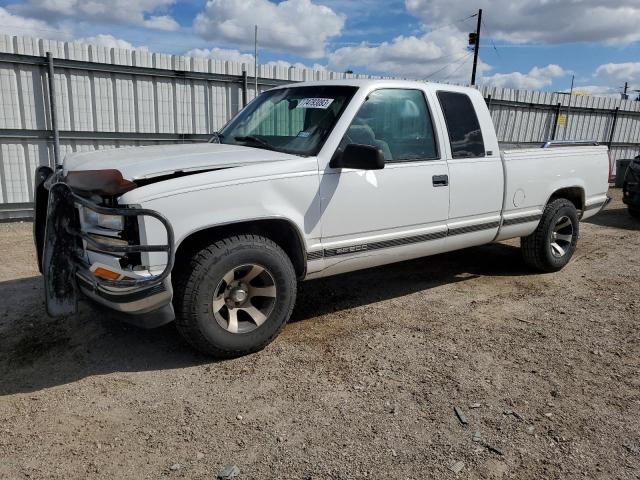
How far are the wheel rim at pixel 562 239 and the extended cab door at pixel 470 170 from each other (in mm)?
1299

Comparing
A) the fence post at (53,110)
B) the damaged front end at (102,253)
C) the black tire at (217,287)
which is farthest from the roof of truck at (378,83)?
the fence post at (53,110)

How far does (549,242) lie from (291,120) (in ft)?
10.9

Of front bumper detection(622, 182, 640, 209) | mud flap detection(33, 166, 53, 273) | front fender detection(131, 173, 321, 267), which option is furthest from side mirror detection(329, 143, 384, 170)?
front bumper detection(622, 182, 640, 209)

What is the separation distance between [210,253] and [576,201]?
4.72m

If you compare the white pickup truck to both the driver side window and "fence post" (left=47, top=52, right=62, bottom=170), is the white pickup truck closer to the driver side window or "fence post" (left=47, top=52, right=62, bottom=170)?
the driver side window

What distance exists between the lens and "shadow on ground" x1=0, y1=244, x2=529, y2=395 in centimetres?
349

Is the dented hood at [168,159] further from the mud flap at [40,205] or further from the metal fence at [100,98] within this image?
the metal fence at [100,98]

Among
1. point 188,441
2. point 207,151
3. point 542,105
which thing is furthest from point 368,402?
point 542,105

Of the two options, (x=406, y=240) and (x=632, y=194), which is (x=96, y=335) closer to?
(x=406, y=240)

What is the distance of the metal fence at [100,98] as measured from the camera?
310 inches

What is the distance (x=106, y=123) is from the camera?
8.61m

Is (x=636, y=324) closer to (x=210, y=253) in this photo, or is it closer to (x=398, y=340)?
(x=398, y=340)

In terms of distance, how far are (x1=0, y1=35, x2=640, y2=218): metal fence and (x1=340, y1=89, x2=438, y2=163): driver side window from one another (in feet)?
7.70

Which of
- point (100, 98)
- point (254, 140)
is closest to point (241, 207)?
point (254, 140)
